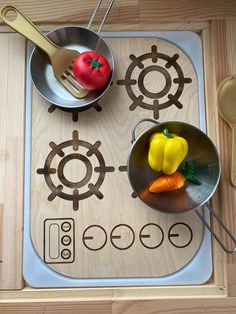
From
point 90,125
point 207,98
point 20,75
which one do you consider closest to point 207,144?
point 207,98

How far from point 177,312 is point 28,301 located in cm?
24

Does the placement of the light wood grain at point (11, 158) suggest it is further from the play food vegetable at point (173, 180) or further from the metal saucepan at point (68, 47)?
the play food vegetable at point (173, 180)

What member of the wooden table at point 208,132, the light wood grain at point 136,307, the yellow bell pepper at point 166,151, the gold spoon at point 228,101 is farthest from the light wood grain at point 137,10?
the light wood grain at point 136,307

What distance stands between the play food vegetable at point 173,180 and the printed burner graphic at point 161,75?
11cm

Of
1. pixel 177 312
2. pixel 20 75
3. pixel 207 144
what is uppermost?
pixel 20 75

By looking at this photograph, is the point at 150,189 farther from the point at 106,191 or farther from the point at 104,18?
the point at 104,18

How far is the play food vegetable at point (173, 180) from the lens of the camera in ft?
2.20

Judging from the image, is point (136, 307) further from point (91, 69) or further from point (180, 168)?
point (91, 69)

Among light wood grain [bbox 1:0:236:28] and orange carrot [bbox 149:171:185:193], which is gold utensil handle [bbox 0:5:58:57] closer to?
light wood grain [bbox 1:0:236:28]

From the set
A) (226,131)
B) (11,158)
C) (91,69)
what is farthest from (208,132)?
(11,158)

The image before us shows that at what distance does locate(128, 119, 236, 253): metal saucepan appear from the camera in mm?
679

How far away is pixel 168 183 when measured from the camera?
2.19ft

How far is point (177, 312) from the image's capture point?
0.68m

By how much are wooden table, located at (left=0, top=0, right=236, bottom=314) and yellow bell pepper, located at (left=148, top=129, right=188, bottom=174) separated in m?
0.10
